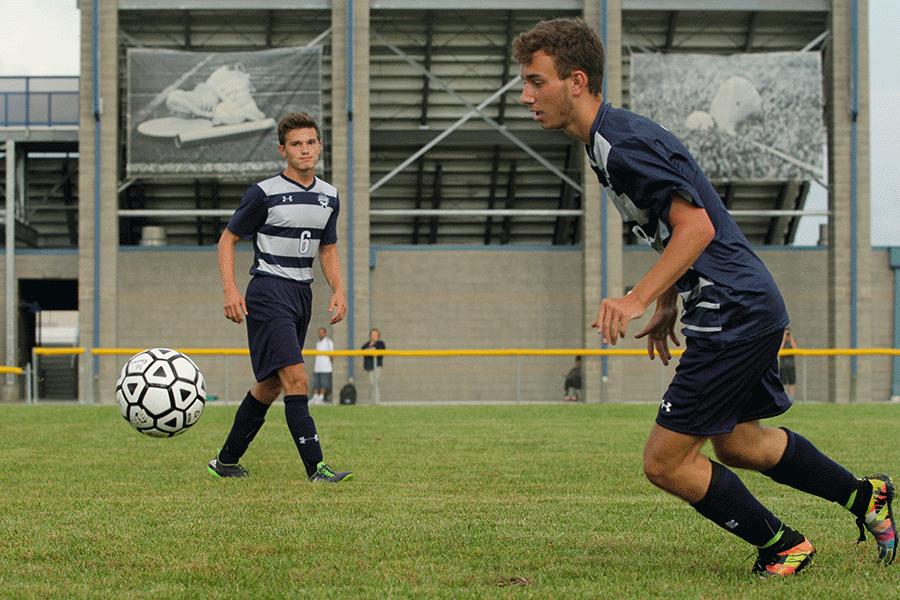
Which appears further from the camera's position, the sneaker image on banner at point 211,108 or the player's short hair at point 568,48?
the sneaker image on banner at point 211,108

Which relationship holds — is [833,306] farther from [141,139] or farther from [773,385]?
[773,385]

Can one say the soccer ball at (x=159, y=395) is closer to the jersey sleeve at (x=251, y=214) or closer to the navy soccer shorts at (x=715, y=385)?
the jersey sleeve at (x=251, y=214)

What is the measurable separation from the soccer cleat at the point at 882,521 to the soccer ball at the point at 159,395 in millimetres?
3674

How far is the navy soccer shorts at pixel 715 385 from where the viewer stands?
9.34ft

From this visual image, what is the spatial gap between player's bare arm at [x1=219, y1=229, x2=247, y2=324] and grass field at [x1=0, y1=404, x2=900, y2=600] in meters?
0.97

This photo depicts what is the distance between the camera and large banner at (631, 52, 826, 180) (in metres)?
21.4

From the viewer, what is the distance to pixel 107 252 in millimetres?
21375

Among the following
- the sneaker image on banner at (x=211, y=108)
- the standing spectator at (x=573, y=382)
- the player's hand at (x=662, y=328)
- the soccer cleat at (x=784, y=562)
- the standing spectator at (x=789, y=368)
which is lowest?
the standing spectator at (x=573, y=382)

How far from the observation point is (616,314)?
2643 mm

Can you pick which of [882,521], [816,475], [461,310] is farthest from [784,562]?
[461,310]

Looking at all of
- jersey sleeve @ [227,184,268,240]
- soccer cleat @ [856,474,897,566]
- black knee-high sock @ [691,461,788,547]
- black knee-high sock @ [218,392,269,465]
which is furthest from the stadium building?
black knee-high sock @ [691,461,788,547]

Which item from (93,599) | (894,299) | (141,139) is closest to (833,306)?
(894,299)

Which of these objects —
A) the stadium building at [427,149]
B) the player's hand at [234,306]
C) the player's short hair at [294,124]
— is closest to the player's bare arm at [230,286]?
the player's hand at [234,306]

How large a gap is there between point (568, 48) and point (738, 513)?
1600 millimetres
